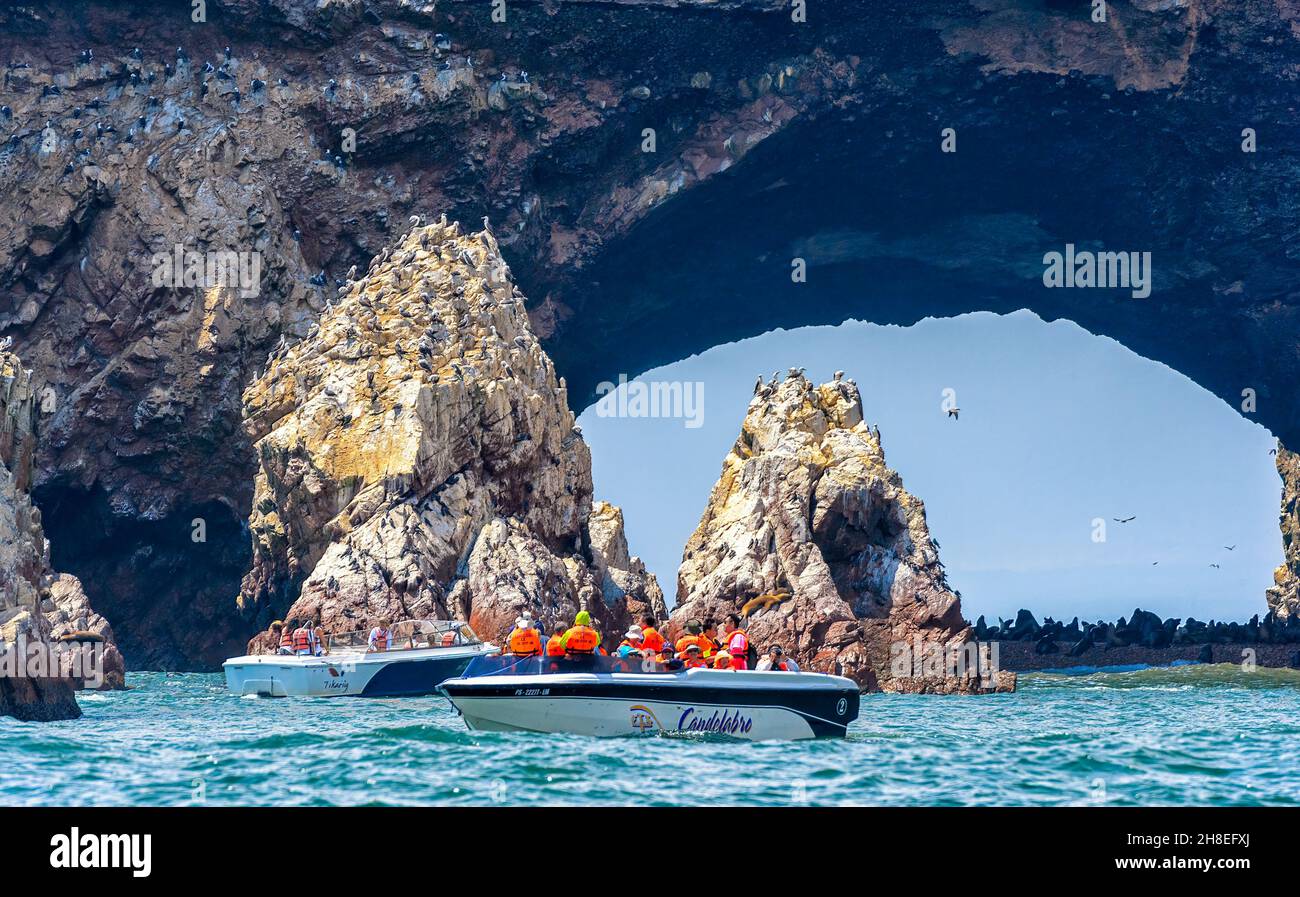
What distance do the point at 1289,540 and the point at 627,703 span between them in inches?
3108

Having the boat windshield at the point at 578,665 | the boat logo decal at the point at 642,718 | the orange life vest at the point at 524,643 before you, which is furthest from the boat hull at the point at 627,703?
the orange life vest at the point at 524,643

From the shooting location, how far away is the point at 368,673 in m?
46.4

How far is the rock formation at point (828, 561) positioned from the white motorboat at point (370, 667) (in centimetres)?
976

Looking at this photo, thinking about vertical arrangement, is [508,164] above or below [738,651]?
above

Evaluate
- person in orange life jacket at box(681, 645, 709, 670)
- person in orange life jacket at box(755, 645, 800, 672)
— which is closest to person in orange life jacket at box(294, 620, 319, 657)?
person in orange life jacket at box(755, 645, 800, 672)

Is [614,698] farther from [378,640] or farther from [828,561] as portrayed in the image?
[828,561]

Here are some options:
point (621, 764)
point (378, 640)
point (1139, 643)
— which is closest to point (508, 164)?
point (378, 640)

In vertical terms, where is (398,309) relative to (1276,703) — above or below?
above

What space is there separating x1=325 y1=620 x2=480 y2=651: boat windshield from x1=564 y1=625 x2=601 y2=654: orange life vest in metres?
22.4

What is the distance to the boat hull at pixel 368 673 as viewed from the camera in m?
46.4
